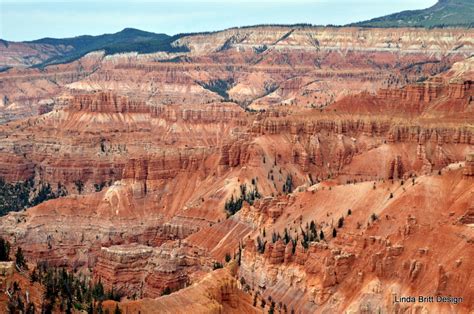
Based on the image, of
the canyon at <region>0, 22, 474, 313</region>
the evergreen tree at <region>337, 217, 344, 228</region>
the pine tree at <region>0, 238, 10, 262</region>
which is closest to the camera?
the pine tree at <region>0, 238, 10, 262</region>

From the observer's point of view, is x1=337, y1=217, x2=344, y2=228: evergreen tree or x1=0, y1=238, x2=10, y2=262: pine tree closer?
x1=0, y1=238, x2=10, y2=262: pine tree

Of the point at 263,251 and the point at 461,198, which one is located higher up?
the point at 461,198

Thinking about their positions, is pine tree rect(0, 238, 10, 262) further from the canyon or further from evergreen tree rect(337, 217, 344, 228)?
evergreen tree rect(337, 217, 344, 228)

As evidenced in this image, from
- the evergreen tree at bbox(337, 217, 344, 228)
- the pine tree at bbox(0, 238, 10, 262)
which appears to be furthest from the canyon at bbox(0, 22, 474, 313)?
the pine tree at bbox(0, 238, 10, 262)

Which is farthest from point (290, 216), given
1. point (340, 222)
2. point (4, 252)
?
point (4, 252)

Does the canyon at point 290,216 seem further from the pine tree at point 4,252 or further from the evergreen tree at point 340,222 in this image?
the pine tree at point 4,252

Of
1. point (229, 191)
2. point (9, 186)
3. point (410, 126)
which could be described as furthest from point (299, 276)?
point (9, 186)

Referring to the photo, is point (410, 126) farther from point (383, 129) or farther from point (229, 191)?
point (229, 191)

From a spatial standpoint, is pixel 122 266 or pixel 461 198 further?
pixel 122 266

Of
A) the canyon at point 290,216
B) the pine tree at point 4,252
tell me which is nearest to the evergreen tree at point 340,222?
the canyon at point 290,216

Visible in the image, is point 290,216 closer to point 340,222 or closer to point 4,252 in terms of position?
point 340,222

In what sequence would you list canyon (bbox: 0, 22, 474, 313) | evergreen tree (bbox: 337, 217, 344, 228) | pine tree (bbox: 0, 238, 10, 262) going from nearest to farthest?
1. pine tree (bbox: 0, 238, 10, 262)
2. canyon (bbox: 0, 22, 474, 313)
3. evergreen tree (bbox: 337, 217, 344, 228)
